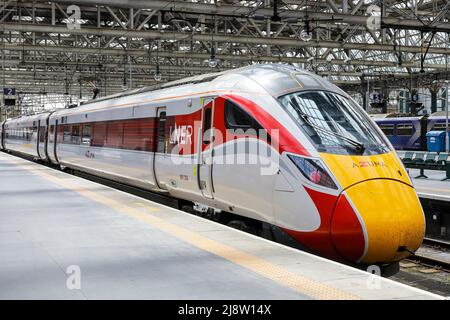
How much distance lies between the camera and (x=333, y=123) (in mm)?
8047

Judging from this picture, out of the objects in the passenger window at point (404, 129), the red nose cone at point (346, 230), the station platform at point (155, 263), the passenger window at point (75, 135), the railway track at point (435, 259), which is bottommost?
the railway track at point (435, 259)

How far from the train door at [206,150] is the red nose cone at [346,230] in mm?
2782

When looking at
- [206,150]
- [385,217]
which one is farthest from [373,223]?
[206,150]

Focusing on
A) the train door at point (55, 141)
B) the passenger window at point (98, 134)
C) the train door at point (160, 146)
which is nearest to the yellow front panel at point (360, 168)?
the train door at point (160, 146)

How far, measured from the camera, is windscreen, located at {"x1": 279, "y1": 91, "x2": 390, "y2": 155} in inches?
301

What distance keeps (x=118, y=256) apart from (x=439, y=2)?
88.1 ft

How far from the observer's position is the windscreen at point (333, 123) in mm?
7655

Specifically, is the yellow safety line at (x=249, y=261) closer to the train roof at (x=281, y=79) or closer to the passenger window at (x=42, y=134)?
the train roof at (x=281, y=79)

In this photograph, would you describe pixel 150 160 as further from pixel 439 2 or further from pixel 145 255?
pixel 439 2

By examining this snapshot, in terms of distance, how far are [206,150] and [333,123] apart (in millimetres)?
2363

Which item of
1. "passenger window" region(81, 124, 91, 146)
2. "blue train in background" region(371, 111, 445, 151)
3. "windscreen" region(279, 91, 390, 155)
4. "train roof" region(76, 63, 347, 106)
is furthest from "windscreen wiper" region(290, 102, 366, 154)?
"blue train in background" region(371, 111, 445, 151)

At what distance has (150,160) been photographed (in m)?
12.3

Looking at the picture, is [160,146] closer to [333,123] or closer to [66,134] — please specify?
[333,123]
